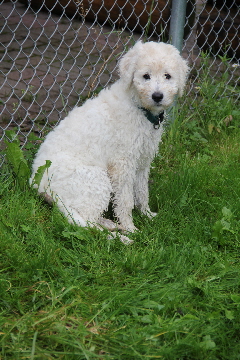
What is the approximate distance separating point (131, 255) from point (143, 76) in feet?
4.27

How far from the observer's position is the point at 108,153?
3.59 meters

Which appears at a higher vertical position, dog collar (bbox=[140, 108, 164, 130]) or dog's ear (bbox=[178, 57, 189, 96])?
dog's ear (bbox=[178, 57, 189, 96])

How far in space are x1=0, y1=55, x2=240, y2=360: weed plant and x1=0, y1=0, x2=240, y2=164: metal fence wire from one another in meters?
1.33

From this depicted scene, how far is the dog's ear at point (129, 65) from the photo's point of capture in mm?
3443

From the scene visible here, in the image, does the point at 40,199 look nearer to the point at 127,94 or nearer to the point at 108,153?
the point at 108,153

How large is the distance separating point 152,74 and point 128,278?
147cm

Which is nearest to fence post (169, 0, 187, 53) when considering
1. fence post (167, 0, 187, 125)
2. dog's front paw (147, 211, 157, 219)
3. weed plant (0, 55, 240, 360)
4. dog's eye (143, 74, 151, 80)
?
fence post (167, 0, 187, 125)

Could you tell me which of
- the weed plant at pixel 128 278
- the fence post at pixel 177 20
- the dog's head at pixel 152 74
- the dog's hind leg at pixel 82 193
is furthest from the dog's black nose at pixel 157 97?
the fence post at pixel 177 20

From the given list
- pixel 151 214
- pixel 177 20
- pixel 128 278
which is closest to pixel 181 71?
pixel 151 214

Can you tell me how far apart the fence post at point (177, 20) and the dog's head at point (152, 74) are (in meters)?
1.32

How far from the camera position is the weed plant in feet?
7.77

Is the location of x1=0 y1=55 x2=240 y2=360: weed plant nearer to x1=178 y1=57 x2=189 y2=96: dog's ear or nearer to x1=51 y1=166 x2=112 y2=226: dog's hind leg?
x1=51 y1=166 x2=112 y2=226: dog's hind leg

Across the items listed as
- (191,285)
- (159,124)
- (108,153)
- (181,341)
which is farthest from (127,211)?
(181,341)

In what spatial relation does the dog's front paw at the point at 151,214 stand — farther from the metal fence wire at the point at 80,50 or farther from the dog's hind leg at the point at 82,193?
the metal fence wire at the point at 80,50
